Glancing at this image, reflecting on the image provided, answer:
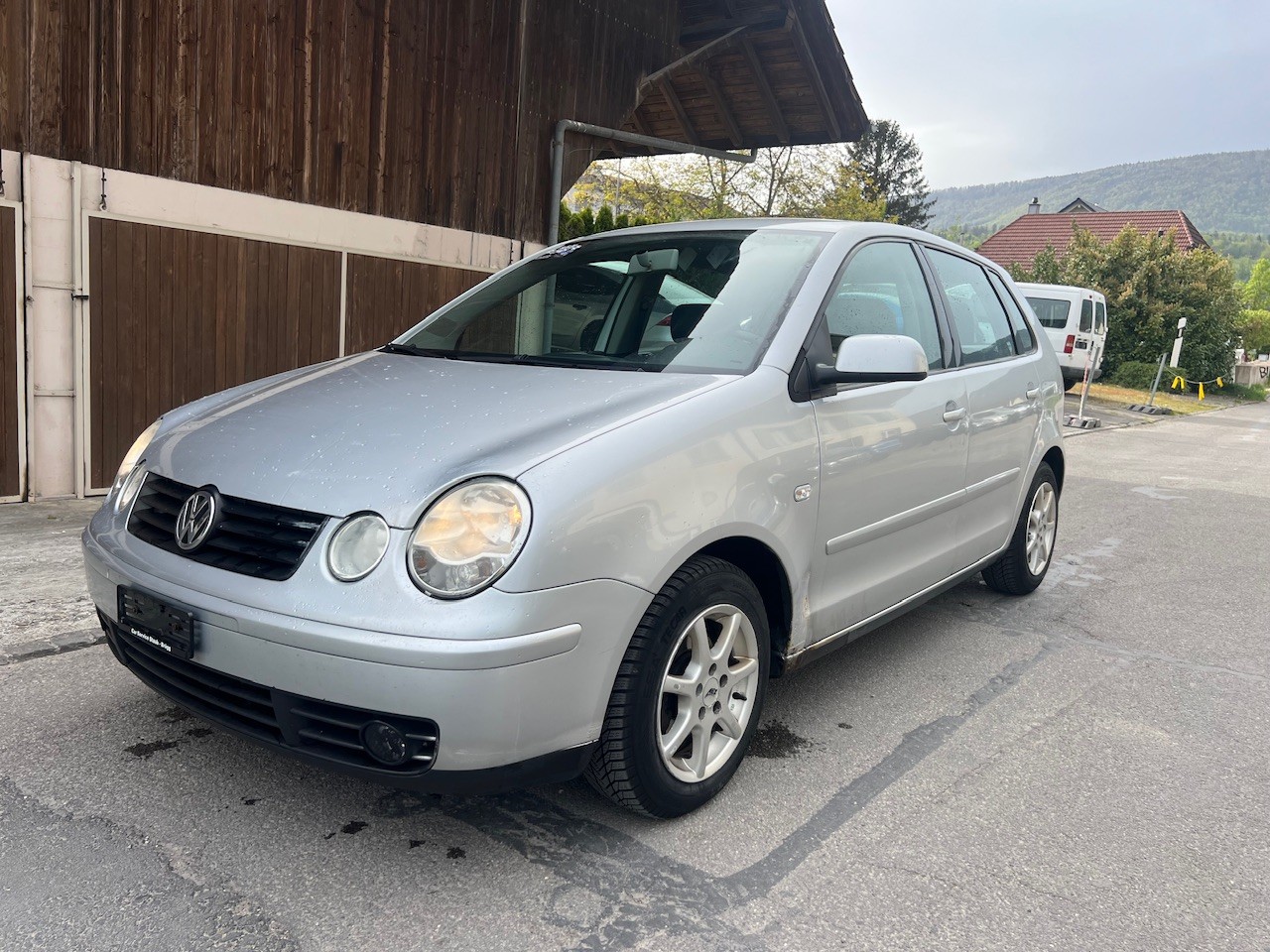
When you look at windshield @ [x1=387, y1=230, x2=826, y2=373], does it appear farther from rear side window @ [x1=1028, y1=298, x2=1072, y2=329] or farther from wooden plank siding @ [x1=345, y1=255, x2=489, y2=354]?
rear side window @ [x1=1028, y1=298, x2=1072, y2=329]

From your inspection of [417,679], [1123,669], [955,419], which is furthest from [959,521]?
[417,679]

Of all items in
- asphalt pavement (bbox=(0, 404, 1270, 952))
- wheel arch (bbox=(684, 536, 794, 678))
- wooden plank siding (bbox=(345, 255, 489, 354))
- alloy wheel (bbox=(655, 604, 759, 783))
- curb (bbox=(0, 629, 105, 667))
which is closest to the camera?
asphalt pavement (bbox=(0, 404, 1270, 952))

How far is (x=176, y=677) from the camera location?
2.62 m

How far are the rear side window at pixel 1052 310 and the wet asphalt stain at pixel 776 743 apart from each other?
2149 centimetres

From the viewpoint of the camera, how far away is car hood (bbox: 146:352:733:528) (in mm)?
2408

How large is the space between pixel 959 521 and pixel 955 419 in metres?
0.46

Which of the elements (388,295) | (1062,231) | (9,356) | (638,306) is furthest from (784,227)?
(1062,231)

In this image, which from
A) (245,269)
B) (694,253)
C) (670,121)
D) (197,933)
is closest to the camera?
(197,933)

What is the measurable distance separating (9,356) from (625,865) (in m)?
5.45

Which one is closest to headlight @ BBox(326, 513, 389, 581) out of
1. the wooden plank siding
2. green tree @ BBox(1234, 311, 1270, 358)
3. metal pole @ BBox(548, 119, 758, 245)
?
the wooden plank siding

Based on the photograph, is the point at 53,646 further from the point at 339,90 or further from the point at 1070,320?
the point at 1070,320

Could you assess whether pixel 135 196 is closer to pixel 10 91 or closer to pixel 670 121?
pixel 10 91

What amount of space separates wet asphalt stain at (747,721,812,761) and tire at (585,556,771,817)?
11.5 inches

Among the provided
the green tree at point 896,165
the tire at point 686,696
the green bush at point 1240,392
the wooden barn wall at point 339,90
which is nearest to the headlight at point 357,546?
the tire at point 686,696
